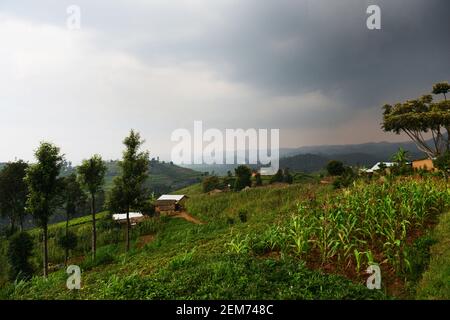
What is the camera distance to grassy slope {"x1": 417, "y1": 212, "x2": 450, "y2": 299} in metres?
7.24

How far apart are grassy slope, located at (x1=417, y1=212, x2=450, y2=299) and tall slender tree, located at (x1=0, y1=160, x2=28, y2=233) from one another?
4921 cm

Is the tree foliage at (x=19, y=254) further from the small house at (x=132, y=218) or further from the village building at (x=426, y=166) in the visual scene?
the village building at (x=426, y=166)

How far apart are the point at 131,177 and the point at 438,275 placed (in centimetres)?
2406

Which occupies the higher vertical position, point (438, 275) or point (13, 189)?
point (438, 275)

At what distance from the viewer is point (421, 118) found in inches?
Answer: 1168

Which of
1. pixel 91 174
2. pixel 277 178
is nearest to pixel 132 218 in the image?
pixel 91 174

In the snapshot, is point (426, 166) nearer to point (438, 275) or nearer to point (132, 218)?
point (438, 275)

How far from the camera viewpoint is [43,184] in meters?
22.4

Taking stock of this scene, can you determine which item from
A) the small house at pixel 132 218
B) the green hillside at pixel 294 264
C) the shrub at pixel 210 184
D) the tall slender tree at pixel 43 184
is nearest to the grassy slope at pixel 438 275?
the green hillside at pixel 294 264

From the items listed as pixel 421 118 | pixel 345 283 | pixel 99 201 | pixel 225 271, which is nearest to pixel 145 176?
pixel 225 271

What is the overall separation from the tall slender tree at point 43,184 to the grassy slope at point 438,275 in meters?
21.4

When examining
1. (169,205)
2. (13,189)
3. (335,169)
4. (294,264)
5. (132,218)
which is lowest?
(132,218)

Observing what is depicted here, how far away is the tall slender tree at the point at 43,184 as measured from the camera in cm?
2202
